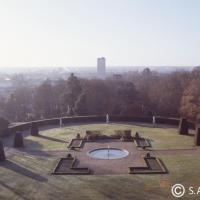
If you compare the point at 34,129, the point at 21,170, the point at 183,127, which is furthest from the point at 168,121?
the point at 21,170

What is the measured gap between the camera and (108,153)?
22750mm

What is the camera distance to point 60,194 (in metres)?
15.6

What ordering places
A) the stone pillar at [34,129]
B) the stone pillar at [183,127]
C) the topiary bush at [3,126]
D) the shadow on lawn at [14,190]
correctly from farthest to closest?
the stone pillar at [34,129] → the stone pillar at [183,127] → the topiary bush at [3,126] → the shadow on lawn at [14,190]

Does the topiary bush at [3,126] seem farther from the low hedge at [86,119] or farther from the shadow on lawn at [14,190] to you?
the shadow on lawn at [14,190]

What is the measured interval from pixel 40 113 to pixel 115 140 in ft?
103

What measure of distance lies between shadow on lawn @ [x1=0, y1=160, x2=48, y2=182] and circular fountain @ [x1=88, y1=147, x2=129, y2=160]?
4526mm

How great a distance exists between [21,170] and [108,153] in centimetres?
593

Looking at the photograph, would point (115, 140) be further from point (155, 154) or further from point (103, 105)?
point (103, 105)

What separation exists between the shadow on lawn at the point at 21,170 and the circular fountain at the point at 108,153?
4526 mm

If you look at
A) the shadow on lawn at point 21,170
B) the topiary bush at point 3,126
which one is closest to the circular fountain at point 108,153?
the shadow on lawn at point 21,170

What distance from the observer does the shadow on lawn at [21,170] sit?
58.0ft

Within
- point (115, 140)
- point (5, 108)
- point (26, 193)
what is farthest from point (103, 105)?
point (26, 193)

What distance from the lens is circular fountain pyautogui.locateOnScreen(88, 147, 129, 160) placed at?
22.0 metres

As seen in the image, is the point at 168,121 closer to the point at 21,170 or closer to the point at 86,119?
the point at 86,119
